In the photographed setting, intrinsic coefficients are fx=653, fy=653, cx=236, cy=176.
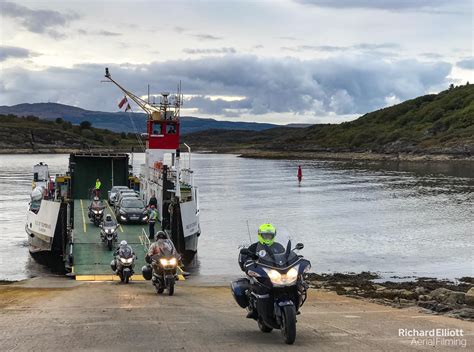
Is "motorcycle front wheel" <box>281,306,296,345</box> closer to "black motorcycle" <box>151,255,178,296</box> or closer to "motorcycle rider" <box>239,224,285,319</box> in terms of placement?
"motorcycle rider" <box>239,224,285,319</box>

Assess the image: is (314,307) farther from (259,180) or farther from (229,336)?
(259,180)

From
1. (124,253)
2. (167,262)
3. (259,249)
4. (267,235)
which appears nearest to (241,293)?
(259,249)

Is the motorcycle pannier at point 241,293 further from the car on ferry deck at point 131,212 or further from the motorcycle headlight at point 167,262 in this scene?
the car on ferry deck at point 131,212

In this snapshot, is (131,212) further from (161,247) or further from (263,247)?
(263,247)

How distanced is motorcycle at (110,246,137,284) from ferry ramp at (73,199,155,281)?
4.81 ft

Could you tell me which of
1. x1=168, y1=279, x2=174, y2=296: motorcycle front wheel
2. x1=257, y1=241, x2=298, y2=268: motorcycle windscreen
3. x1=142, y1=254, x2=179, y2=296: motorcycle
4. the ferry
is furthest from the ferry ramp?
x1=257, y1=241, x2=298, y2=268: motorcycle windscreen

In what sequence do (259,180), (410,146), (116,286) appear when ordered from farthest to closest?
1. (410,146)
2. (259,180)
3. (116,286)

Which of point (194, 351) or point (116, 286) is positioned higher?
point (194, 351)

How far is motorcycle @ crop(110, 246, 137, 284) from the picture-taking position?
2190 centimetres

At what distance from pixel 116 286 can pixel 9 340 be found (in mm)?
10912

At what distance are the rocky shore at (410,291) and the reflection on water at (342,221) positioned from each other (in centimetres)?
260

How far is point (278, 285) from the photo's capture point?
10.4 m

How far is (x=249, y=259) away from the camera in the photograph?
11.2 m

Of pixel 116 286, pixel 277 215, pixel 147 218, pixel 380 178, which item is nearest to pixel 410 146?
pixel 380 178
